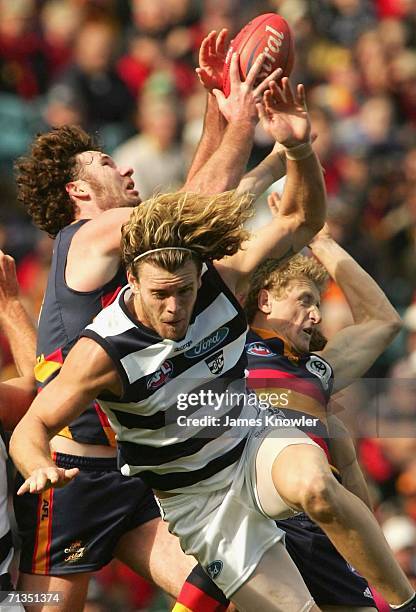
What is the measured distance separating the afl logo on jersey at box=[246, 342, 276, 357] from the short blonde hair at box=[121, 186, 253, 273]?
0.87 m

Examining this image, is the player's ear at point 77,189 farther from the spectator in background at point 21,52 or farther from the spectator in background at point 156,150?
the spectator in background at point 21,52

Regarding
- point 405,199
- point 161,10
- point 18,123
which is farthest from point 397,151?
point 18,123

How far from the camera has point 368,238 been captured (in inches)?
414

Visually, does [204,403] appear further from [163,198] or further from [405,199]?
Result: [405,199]

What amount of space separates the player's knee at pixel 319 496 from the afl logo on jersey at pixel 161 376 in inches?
25.2

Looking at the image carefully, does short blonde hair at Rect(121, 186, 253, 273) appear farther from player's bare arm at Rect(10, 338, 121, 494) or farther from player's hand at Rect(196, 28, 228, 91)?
player's hand at Rect(196, 28, 228, 91)

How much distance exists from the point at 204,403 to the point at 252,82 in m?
1.55

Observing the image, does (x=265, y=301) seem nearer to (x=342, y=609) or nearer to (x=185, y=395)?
(x=185, y=395)

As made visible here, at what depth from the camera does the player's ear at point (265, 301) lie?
601 cm

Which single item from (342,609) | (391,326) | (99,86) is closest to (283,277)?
(391,326)

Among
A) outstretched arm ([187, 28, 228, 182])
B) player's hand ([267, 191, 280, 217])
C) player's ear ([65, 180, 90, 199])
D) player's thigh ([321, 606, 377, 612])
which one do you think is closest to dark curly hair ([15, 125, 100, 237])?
player's ear ([65, 180, 90, 199])

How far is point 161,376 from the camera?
485cm

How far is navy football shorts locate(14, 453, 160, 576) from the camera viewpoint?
5609mm

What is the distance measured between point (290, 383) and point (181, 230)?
1157 mm
